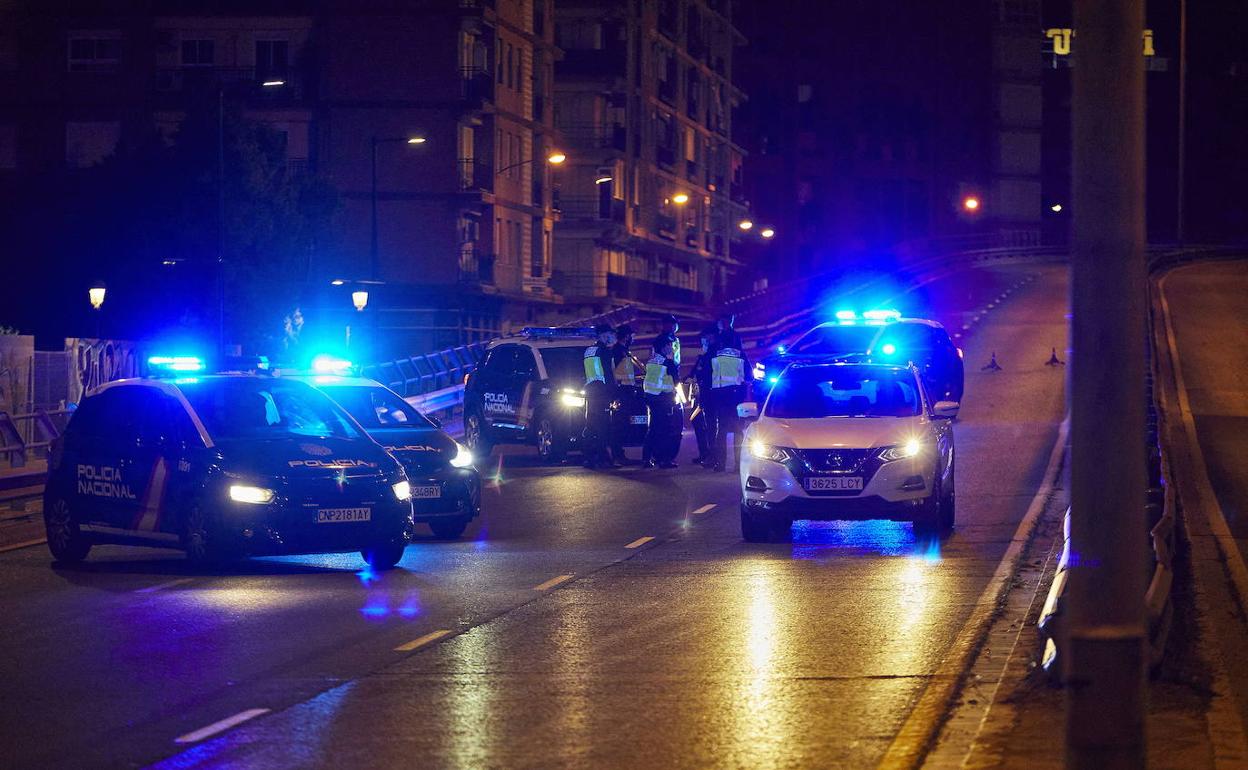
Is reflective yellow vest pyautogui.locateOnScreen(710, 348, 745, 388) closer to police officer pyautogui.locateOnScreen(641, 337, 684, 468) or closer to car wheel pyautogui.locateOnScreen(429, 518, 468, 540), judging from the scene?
police officer pyautogui.locateOnScreen(641, 337, 684, 468)

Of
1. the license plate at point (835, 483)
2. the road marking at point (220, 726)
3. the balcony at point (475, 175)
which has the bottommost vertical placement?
the road marking at point (220, 726)

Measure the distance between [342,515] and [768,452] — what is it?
413cm

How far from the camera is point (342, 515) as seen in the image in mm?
15570

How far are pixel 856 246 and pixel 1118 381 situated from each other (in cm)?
11816

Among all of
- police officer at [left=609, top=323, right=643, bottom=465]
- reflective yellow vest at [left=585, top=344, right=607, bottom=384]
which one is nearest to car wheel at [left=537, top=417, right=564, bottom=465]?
police officer at [left=609, top=323, right=643, bottom=465]

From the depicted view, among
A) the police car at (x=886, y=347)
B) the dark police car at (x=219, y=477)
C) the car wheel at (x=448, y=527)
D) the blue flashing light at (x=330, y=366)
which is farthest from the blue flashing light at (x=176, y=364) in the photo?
the police car at (x=886, y=347)

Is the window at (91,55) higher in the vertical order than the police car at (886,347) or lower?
higher

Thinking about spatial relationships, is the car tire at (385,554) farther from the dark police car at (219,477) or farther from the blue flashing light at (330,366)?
the blue flashing light at (330,366)

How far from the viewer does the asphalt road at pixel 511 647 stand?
8.65 m

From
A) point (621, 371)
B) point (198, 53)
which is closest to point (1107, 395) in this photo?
point (621, 371)

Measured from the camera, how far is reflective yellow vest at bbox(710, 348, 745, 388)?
82.9 feet

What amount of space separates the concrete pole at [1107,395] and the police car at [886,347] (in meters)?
27.1

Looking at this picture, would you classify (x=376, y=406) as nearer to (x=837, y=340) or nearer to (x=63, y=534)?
(x=63, y=534)

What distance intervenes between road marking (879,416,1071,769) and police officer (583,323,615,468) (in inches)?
384
